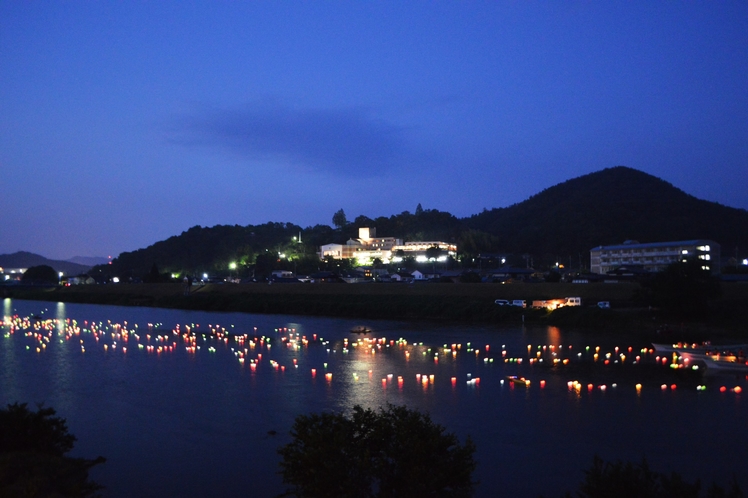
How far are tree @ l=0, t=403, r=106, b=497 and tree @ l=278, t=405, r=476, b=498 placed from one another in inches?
154

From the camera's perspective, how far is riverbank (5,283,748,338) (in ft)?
101

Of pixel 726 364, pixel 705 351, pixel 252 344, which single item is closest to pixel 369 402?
pixel 726 364

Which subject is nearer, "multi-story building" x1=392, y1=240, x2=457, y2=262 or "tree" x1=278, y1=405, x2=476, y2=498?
"tree" x1=278, y1=405, x2=476, y2=498

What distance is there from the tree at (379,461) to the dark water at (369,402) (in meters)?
3.72

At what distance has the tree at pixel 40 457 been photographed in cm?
920

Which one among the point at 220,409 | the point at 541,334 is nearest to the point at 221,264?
the point at 541,334

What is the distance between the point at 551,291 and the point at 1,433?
1308 inches

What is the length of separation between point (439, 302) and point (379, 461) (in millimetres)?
32669

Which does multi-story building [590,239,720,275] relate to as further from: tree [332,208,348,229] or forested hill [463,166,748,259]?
tree [332,208,348,229]

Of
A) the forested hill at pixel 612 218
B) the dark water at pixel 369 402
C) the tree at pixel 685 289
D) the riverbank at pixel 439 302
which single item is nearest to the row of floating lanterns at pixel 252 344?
the dark water at pixel 369 402

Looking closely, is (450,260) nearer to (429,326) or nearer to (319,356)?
(429,326)

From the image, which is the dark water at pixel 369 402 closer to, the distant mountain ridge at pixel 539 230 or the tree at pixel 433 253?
the tree at pixel 433 253

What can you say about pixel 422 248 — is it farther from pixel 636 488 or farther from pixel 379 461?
pixel 636 488

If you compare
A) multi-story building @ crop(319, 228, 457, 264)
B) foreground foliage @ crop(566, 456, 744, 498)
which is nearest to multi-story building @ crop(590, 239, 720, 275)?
multi-story building @ crop(319, 228, 457, 264)
